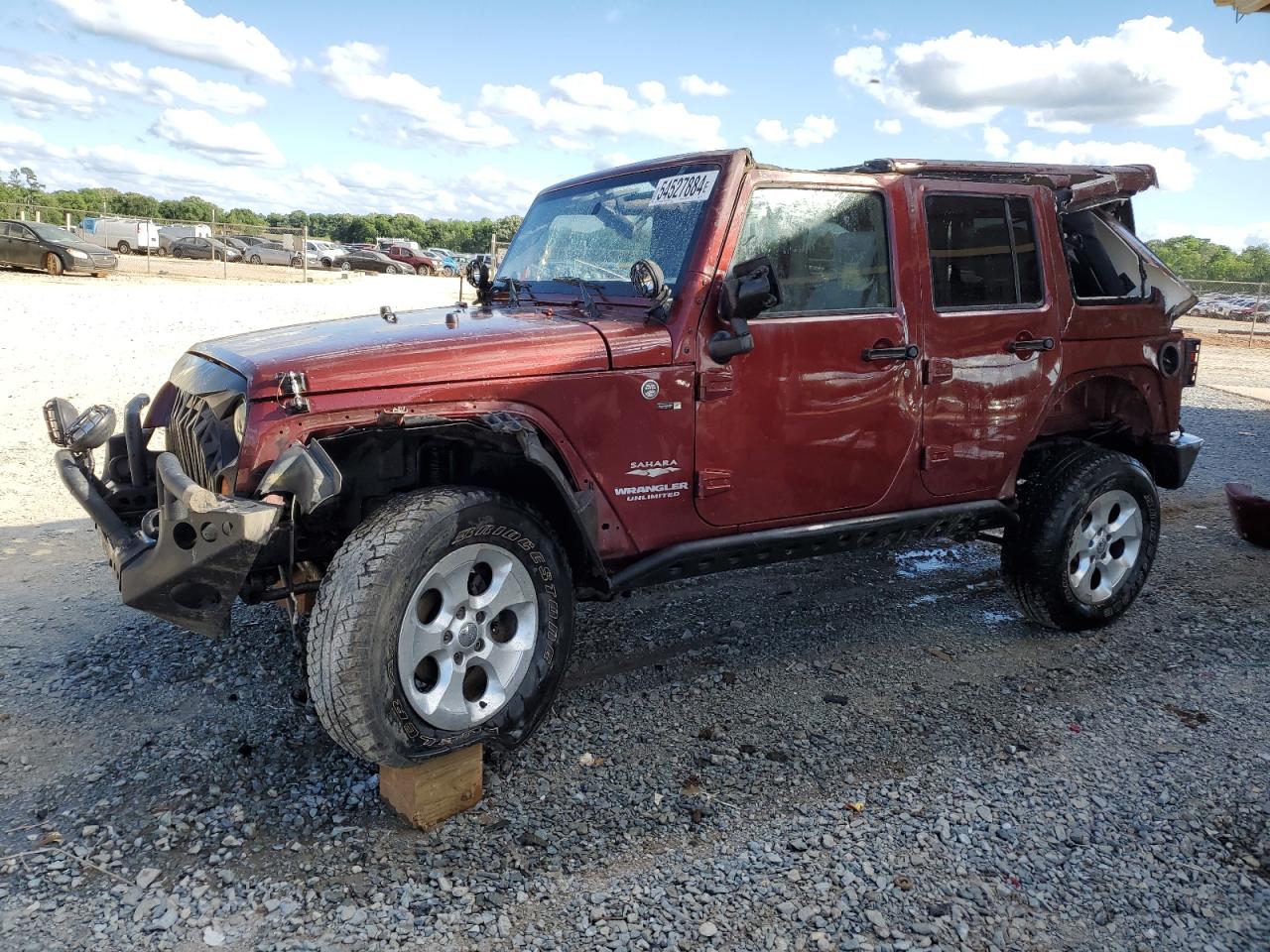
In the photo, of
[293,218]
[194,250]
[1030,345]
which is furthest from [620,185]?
[293,218]

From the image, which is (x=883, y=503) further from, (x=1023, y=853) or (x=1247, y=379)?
(x=1247, y=379)

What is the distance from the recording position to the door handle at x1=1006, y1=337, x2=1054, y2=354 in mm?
4260

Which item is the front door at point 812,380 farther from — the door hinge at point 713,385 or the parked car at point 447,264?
the parked car at point 447,264

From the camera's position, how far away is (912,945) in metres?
2.53

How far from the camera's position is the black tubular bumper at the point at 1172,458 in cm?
500

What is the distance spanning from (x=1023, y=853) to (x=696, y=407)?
1837mm

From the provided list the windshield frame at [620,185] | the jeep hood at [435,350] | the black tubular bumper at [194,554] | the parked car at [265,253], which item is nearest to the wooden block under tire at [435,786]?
the black tubular bumper at [194,554]

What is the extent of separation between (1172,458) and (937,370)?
1.88m

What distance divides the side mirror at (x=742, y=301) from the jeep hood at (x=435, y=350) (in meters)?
0.22

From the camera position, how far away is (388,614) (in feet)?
9.14

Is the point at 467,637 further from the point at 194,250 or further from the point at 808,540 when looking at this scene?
the point at 194,250

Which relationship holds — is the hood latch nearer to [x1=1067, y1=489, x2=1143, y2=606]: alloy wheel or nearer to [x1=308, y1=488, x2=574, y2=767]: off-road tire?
[x1=308, y1=488, x2=574, y2=767]: off-road tire

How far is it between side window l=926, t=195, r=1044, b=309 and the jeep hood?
1.49 meters

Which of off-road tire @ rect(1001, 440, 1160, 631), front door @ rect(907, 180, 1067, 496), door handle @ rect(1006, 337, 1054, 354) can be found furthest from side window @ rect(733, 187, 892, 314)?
off-road tire @ rect(1001, 440, 1160, 631)
